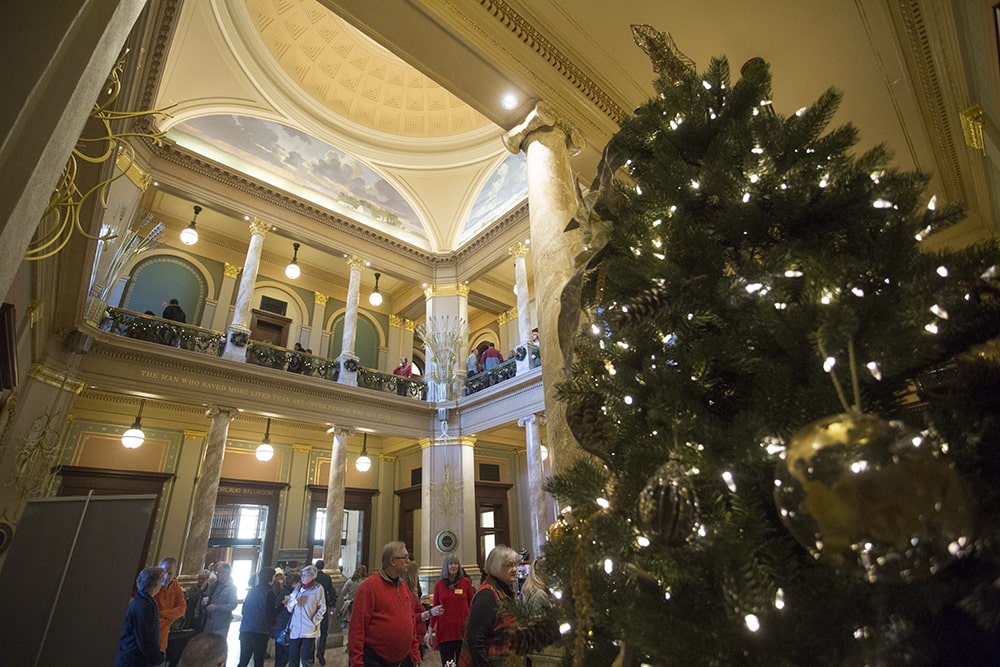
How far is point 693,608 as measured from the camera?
38.7 inches

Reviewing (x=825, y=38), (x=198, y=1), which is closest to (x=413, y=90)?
(x=198, y=1)

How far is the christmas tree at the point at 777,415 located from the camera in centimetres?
77

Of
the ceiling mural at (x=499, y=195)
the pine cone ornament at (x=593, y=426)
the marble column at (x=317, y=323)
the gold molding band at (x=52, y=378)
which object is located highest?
the ceiling mural at (x=499, y=195)

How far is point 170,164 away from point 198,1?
3.10m

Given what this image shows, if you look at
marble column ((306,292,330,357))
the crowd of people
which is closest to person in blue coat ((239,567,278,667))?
the crowd of people

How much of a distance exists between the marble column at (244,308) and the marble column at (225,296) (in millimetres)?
2053

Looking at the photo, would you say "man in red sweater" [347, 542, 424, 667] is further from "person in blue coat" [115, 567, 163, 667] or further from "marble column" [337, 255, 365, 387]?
"marble column" [337, 255, 365, 387]

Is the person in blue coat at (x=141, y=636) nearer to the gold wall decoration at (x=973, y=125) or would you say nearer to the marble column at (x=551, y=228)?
the marble column at (x=551, y=228)

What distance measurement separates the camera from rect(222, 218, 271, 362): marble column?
995 centimetres

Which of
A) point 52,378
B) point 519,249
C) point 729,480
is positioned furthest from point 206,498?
point 729,480

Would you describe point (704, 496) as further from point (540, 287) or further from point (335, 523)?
point (335, 523)

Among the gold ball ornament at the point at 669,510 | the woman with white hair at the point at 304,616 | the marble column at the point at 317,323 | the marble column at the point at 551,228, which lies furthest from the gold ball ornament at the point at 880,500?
the marble column at the point at 317,323

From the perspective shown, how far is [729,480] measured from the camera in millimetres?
1038

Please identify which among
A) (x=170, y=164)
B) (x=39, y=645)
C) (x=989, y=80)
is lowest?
(x=39, y=645)
